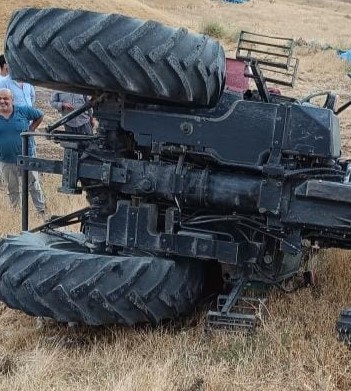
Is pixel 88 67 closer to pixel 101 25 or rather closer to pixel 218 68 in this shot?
pixel 101 25

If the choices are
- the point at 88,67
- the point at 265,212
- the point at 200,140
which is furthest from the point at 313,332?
the point at 88,67

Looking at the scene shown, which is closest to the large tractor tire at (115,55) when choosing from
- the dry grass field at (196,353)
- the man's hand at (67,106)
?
the dry grass field at (196,353)

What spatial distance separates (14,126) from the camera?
8539 mm

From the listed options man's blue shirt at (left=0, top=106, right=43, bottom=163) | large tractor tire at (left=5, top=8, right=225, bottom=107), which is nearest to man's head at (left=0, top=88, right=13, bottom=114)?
man's blue shirt at (left=0, top=106, right=43, bottom=163)

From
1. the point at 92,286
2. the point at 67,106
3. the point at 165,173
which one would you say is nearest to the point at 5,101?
the point at 67,106

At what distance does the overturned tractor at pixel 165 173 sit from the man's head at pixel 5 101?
3.23 meters

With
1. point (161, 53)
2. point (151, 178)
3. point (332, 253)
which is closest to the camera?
point (161, 53)

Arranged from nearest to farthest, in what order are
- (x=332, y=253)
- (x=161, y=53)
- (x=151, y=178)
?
(x=161, y=53) → (x=151, y=178) → (x=332, y=253)

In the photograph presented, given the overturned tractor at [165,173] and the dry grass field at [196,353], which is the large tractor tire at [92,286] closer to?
the overturned tractor at [165,173]

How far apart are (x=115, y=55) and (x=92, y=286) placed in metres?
1.37

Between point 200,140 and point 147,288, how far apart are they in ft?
3.14

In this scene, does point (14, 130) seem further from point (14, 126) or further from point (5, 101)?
point (5, 101)

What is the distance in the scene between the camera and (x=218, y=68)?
5004 millimetres

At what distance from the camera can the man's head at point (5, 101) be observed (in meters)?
8.35
